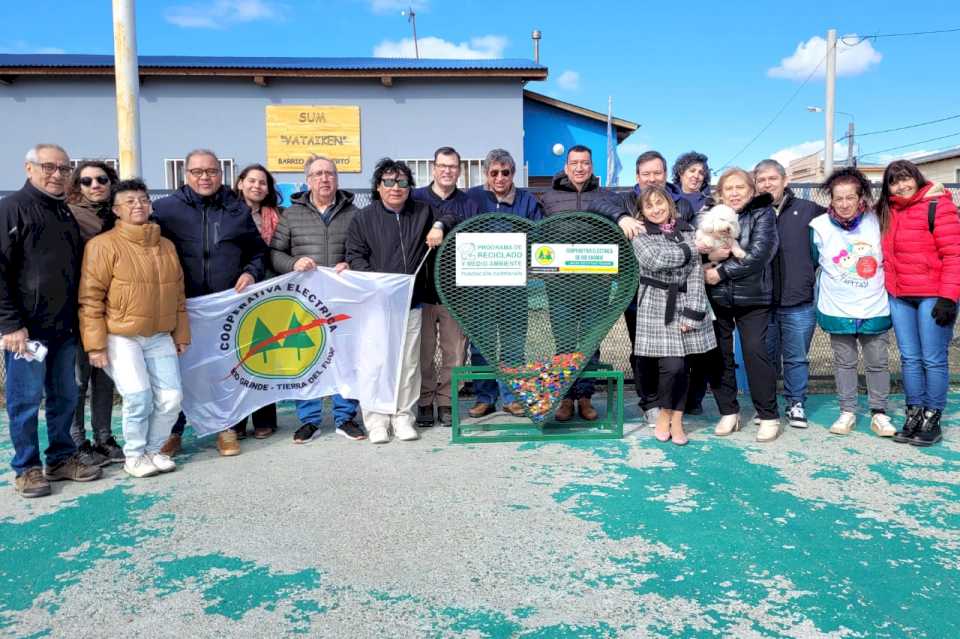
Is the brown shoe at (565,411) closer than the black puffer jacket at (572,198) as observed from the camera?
No

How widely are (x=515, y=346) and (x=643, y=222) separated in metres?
1.20

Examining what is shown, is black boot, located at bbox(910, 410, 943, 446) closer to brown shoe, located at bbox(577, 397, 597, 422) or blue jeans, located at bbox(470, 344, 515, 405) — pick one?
brown shoe, located at bbox(577, 397, 597, 422)

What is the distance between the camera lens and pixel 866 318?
448cm

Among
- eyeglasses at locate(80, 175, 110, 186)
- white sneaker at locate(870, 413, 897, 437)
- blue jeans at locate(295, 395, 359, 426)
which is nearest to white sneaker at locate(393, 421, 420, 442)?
blue jeans at locate(295, 395, 359, 426)

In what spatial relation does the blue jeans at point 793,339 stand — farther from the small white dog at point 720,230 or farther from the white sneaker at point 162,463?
the white sneaker at point 162,463

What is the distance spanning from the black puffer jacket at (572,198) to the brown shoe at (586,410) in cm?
142

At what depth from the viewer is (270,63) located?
14.1 metres

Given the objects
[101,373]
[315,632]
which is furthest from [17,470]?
[315,632]

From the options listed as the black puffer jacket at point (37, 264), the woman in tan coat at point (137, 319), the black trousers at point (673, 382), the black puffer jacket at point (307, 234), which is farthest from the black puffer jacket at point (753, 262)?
the black puffer jacket at point (37, 264)

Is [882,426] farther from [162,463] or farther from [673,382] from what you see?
[162,463]

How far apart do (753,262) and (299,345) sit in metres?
3.15

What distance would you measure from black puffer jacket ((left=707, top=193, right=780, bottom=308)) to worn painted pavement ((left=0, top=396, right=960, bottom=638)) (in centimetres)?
101

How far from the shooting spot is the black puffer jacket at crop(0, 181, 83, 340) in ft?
11.0

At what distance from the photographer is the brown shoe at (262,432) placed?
4.80m
